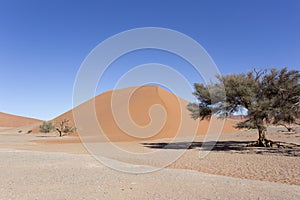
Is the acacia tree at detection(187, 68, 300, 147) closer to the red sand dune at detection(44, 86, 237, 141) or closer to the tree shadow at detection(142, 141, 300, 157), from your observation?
the tree shadow at detection(142, 141, 300, 157)

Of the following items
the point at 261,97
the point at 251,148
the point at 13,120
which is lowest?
the point at 251,148

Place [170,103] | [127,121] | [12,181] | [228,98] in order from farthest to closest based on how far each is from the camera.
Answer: [170,103] → [127,121] → [228,98] → [12,181]

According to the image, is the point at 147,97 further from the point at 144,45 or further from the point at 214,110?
the point at 144,45

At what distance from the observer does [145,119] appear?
5784cm

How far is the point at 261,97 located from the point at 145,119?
38.7m

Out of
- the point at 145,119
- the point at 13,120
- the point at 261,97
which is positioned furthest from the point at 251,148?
the point at 13,120

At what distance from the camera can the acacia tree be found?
18828mm

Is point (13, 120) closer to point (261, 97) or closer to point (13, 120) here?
point (13, 120)

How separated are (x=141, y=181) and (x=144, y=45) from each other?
8.80m

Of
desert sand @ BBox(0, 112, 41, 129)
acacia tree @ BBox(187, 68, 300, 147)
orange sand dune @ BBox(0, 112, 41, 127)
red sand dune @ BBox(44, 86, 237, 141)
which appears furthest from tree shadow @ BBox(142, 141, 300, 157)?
orange sand dune @ BBox(0, 112, 41, 127)

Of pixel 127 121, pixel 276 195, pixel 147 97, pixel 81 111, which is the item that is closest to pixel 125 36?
pixel 276 195

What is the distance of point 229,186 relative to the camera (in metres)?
7.33

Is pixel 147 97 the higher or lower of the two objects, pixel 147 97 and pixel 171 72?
the higher

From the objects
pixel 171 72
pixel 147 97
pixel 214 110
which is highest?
pixel 147 97
